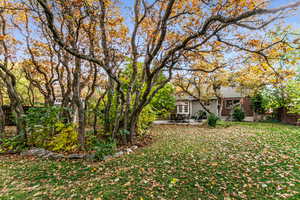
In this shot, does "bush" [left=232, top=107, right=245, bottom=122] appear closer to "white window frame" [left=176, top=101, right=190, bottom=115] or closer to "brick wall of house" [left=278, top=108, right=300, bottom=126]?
"brick wall of house" [left=278, top=108, right=300, bottom=126]

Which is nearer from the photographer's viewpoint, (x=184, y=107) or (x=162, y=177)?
(x=162, y=177)

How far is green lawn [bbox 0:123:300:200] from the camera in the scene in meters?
2.64

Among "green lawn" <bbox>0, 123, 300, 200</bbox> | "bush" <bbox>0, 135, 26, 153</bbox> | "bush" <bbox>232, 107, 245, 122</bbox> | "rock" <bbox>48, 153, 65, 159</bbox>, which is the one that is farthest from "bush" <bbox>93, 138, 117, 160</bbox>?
"bush" <bbox>232, 107, 245, 122</bbox>

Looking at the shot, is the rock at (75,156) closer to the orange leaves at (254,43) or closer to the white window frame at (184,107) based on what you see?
the orange leaves at (254,43)

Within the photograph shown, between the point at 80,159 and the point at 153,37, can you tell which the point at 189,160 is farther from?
the point at 153,37

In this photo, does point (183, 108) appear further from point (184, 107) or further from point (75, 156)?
point (75, 156)

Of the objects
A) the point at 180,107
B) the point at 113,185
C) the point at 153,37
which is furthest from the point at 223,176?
the point at 180,107

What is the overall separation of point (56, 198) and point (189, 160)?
10.7 ft

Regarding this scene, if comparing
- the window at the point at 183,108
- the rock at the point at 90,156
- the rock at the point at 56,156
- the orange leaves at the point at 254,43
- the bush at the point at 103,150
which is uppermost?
the orange leaves at the point at 254,43

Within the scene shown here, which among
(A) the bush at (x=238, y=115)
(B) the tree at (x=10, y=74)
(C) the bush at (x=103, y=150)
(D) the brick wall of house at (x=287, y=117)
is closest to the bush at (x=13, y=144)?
(B) the tree at (x=10, y=74)

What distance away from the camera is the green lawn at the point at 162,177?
2639mm

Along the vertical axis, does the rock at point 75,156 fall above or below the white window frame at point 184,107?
below

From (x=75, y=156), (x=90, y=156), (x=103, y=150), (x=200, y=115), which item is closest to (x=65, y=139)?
(x=75, y=156)

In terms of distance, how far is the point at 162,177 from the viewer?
3.20 m
